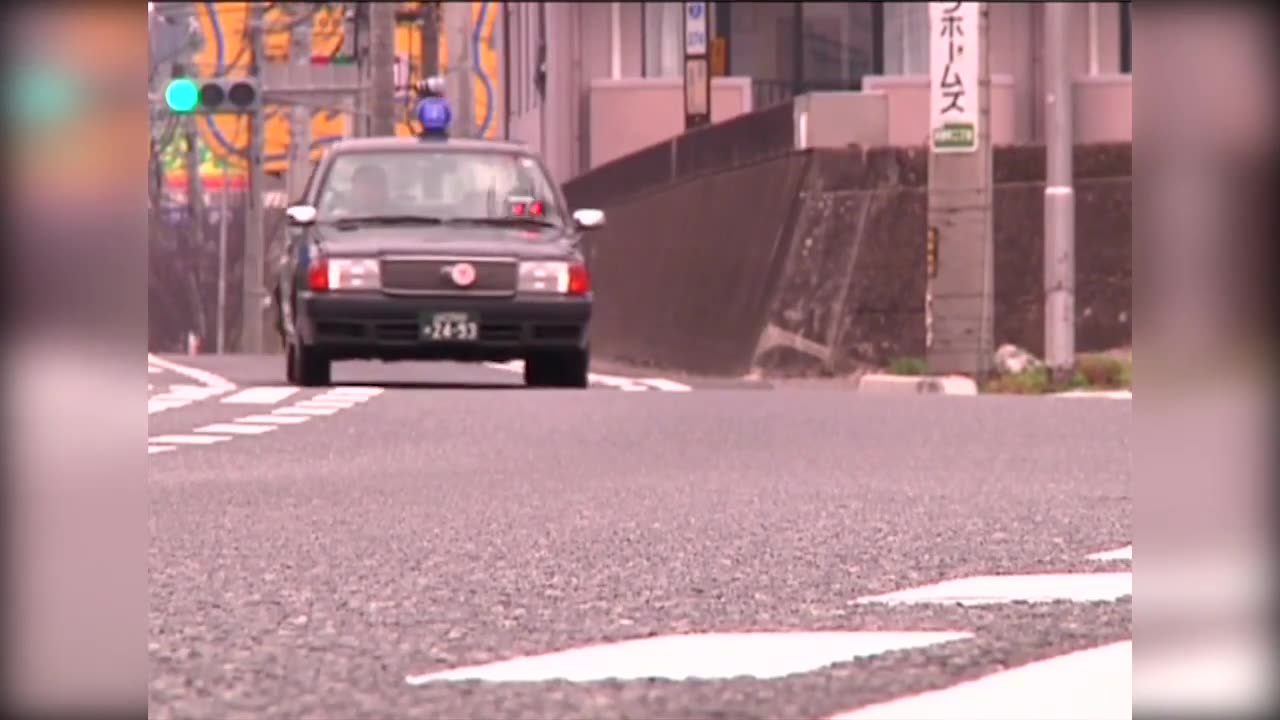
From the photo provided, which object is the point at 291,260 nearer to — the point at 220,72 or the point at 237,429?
the point at 237,429

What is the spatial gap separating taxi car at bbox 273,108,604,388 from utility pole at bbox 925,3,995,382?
4046mm

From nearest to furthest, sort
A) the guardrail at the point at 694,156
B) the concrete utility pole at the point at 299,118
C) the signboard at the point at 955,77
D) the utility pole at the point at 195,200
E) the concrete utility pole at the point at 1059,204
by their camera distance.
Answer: the concrete utility pole at the point at 1059,204 → the signboard at the point at 955,77 → the guardrail at the point at 694,156 → the concrete utility pole at the point at 299,118 → the utility pole at the point at 195,200

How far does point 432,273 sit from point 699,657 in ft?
44.3

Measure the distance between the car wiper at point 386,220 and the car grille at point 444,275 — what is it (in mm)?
725

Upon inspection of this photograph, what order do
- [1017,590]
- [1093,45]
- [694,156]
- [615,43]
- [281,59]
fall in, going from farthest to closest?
[281,59]
[615,43]
[1093,45]
[694,156]
[1017,590]

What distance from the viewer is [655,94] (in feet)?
129

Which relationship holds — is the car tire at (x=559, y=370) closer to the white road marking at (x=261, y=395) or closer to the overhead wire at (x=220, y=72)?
the white road marking at (x=261, y=395)

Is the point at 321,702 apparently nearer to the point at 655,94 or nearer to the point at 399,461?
the point at 399,461

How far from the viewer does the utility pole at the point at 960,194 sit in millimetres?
21422

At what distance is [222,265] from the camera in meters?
65.4

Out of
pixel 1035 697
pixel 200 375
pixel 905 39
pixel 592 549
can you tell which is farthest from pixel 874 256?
pixel 1035 697

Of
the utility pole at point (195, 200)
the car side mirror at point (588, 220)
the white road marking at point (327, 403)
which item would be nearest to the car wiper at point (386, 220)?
the car side mirror at point (588, 220)

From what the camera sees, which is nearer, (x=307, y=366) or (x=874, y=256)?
(x=307, y=366)

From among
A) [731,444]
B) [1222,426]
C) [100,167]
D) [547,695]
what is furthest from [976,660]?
[731,444]
